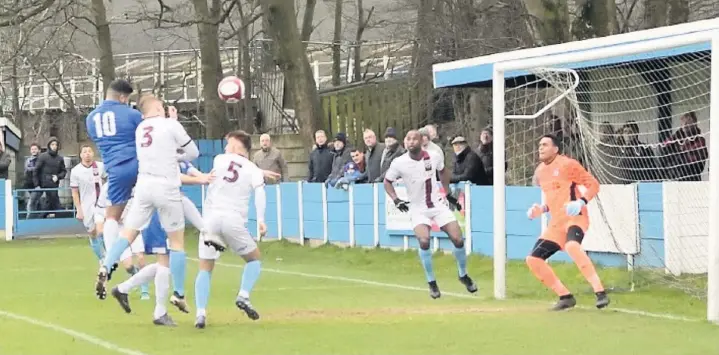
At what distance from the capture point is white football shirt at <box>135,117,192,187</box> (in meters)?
12.7

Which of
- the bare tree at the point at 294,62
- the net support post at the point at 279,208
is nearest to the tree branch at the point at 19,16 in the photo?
the bare tree at the point at 294,62

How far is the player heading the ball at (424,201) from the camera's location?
1622 cm

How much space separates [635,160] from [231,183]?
745 centimetres

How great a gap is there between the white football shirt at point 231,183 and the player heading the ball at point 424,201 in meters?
3.66

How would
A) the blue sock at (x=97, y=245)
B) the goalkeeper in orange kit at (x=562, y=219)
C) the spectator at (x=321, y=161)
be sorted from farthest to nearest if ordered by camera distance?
1. the spectator at (x=321, y=161)
2. the blue sock at (x=97, y=245)
3. the goalkeeper in orange kit at (x=562, y=219)

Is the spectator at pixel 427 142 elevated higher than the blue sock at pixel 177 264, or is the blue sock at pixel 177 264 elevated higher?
the spectator at pixel 427 142

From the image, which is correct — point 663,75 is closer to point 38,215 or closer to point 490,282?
point 490,282

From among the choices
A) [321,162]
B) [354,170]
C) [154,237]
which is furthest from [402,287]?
[321,162]

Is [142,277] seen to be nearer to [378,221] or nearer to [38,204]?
[378,221]

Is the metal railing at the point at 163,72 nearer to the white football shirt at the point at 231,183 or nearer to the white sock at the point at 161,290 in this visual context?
the white football shirt at the point at 231,183

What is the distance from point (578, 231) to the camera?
46.2 feet

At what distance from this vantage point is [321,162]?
26125 mm

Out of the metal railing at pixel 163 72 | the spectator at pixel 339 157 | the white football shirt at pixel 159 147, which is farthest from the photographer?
the metal railing at pixel 163 72

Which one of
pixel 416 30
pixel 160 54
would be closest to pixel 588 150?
pixel 416 30
